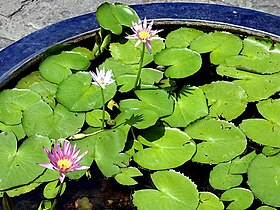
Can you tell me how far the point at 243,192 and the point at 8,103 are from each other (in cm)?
54

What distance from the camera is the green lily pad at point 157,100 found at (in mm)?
1271

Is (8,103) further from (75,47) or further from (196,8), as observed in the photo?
(196,8)

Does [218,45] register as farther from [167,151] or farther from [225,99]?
[167,151]

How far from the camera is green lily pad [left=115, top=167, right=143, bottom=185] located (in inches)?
46.4

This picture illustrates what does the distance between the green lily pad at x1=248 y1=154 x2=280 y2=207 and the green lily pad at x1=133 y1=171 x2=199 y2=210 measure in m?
0.12

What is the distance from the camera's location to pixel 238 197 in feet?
3.81

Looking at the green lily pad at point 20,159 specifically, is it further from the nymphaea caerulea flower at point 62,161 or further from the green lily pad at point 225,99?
the green lily pad at point 225,99

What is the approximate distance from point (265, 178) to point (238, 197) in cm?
7

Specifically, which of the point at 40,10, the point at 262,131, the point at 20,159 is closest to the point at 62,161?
the point at 20,159

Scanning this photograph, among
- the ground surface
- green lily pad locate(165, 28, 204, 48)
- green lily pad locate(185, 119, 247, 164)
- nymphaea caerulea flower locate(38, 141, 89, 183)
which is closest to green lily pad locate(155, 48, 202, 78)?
green lily pad locate(165, 28, 204, 48)

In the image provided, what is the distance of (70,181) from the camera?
121 centimetres

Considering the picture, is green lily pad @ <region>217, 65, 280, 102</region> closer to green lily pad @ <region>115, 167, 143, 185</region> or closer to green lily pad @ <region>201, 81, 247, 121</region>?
green lily pad @ <region>201, 81, 247, 121</region>

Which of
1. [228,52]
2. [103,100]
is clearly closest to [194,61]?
[228,52]

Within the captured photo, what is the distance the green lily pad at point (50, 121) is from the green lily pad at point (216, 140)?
25cm
